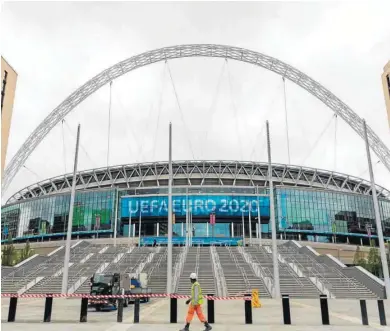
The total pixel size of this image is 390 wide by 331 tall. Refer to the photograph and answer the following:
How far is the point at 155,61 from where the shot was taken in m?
67.6

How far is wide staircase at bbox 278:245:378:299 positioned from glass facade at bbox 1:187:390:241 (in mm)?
41014

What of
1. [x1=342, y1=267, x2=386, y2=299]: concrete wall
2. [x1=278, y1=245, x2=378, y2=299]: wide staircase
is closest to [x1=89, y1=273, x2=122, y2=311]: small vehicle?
[x1=278, y1=245, x2=378, y2=299]: wide staircase

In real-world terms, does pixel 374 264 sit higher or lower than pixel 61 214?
lower

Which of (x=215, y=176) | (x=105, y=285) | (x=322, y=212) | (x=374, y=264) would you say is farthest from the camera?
(x=215, y=176)

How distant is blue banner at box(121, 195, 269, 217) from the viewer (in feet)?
285

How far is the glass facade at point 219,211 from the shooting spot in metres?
86.8

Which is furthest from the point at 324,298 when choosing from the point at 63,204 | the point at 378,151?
the point at 63,204

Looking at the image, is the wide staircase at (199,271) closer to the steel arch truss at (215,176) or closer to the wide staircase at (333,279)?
the wide staircase at (333,279)

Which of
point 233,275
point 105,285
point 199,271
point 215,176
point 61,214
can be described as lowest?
point 105,285

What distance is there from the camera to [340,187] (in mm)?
104062

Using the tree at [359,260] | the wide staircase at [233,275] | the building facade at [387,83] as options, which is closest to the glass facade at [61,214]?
the wide staircase at [233,275]

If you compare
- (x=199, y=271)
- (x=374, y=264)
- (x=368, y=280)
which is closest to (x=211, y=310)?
(x=368, y=280)

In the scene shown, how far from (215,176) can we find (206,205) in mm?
14779

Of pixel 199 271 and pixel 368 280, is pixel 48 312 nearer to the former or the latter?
pixel 199 271
